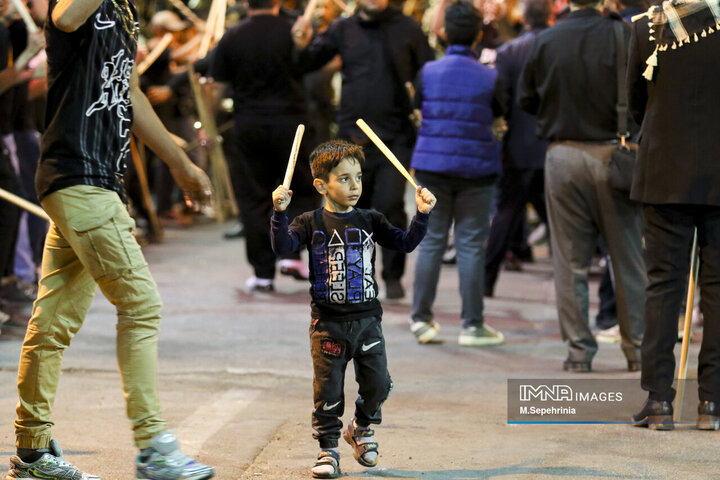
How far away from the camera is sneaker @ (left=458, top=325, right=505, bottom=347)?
686 cm

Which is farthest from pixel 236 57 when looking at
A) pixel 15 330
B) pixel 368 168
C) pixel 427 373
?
pixel 427 373

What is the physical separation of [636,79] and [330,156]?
5.28ft

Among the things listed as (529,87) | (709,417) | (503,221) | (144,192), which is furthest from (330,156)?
(144,192)

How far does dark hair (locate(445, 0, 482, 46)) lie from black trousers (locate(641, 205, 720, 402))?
7.37 feet

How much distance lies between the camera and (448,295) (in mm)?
8609

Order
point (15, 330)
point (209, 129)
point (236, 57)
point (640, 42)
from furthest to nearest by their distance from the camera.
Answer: point (209, 129)
point (236, 57)
point (15, 330)
point (640, 42)

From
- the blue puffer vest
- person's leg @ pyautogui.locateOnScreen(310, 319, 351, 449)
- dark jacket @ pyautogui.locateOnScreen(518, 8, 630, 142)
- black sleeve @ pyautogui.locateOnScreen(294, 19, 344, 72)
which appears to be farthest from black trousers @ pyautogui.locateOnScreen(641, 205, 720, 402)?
black sleeve @ pyautogui.locateOnScreen(294, 19, 344, 72)

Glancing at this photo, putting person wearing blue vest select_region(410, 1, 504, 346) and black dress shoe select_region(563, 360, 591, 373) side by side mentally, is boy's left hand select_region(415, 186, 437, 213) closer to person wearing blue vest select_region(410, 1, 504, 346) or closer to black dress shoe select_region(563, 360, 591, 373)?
black dress shoe select_region(563, 360, 591, 373)

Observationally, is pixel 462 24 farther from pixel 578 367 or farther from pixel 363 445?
pixel 363 445

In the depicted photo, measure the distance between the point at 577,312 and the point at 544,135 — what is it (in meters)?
0.97

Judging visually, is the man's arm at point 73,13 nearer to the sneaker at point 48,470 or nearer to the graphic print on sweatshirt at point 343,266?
the graphic print on sweatshirt at point 343,266

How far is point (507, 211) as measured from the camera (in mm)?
8617

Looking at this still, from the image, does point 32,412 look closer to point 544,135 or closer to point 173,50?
point 544,135

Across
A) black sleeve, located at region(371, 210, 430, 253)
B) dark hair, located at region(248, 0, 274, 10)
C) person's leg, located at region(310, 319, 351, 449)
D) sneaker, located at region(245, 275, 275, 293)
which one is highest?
dark hair, located at region(248, 0, 274, 10)
